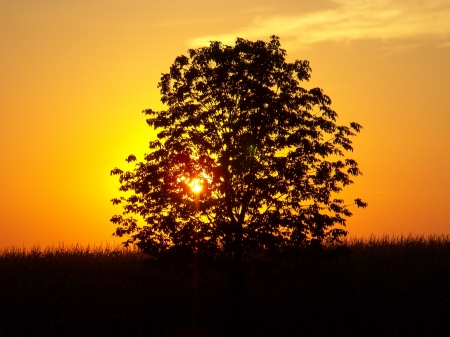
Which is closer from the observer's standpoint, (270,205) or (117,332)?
(270,205)

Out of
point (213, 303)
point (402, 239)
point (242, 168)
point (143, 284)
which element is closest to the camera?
point (242, 168)

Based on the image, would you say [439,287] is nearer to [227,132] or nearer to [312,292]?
[312,292]

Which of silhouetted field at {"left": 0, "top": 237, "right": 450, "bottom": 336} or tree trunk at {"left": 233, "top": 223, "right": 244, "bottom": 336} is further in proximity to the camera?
silhouetted field at {"left": 0, "top": 237, "right": 450, "bottom": 336}

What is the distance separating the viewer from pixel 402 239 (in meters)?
34.8

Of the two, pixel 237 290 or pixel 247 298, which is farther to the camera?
pixel 247 298

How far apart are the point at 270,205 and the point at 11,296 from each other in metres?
12.8

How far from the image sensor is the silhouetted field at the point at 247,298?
80.8ft

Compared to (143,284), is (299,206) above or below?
above

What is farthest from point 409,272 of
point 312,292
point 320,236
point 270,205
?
point 270,205

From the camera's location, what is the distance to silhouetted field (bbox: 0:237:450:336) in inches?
969

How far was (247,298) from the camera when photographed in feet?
87.6

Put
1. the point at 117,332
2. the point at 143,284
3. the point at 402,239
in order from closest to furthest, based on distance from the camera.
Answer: the point at 117,332, the point at 143,284, the point at 402,239

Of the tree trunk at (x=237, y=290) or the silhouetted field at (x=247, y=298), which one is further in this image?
the silhouetted field at (x=247, y=298)

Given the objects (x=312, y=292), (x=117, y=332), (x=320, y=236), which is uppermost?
(x=320, y=236)
